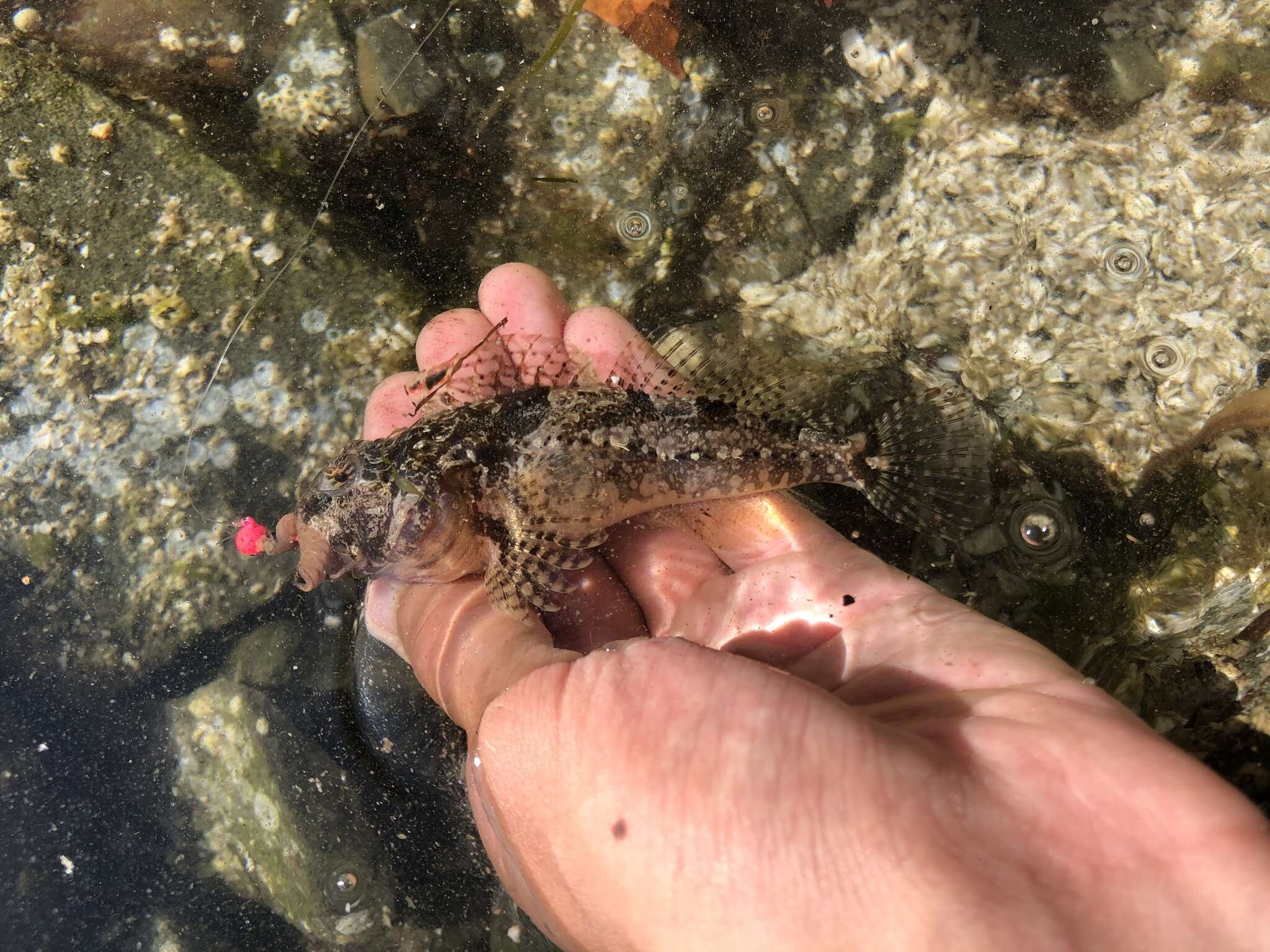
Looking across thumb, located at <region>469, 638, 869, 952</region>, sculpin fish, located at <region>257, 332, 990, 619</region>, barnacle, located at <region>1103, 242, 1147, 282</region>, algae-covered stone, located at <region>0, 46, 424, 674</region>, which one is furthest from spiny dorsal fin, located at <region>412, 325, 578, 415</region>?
barnacle, located at <region>1103, 242, 1147, 282</region>

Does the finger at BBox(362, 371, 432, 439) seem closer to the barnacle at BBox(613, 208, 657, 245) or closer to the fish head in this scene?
the fish head

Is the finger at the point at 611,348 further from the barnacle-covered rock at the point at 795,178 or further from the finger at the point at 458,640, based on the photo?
the finger at the point at 458,640

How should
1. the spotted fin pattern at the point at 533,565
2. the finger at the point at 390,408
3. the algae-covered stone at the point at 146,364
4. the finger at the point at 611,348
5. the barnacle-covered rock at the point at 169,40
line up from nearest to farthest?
the spotted fin pattern at the point at 533,565 → the finger at the point at 611,348 → the finger at the point at 390,408 → the algae-covered stone at the point at 146,364 → the barnacle-covered rock at the point at 169,40

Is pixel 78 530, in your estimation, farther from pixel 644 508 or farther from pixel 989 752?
pixel 989 752

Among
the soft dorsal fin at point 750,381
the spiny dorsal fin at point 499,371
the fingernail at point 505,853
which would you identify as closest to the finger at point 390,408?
the spiny dorsal fin at point 499,371

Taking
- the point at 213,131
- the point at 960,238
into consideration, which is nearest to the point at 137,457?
the point at 213,131

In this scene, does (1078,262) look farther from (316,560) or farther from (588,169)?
(316,560)
